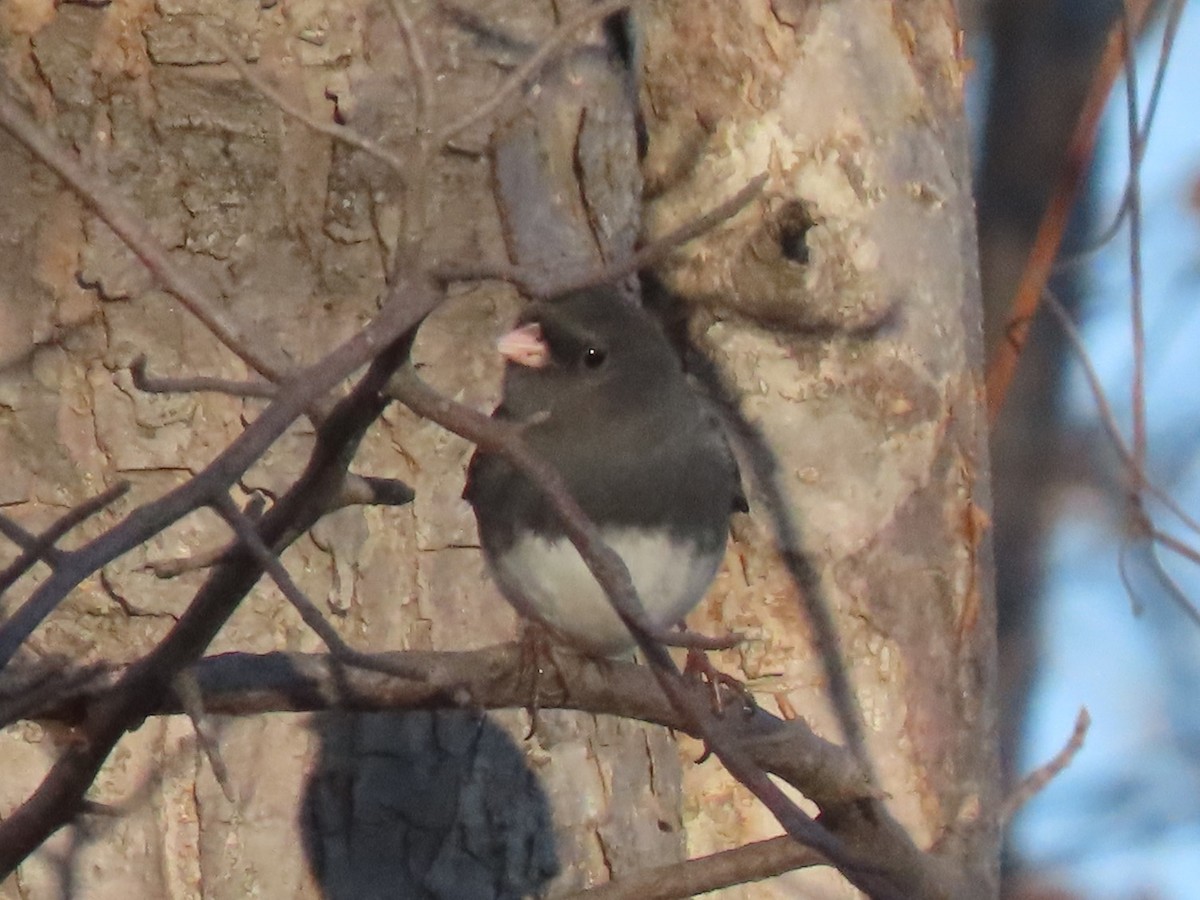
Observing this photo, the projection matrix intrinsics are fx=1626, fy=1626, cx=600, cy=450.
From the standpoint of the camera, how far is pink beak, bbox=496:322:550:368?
1933 mm

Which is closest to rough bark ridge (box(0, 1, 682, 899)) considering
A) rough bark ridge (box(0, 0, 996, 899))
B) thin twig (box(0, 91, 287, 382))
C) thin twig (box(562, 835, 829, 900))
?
rough bark ridge (box(0, 0, 996, 899))

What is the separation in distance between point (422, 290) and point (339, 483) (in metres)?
0.21

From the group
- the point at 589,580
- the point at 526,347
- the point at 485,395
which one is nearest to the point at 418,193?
the point at 589,580

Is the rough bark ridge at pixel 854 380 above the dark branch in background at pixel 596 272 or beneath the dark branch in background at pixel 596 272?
above

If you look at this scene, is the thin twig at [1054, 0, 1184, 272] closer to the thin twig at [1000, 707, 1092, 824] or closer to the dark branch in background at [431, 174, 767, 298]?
the thin twig at [1000, 707, 1092, 824]

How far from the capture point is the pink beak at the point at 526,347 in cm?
193

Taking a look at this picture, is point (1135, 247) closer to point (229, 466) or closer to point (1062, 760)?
point (1062, 760)

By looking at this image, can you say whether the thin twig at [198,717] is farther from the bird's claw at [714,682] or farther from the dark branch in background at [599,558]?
the bird's claw at [714,682]

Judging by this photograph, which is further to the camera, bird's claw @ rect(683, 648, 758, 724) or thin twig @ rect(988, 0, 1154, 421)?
thin twig @ rect(988, 0, 1154, 421)

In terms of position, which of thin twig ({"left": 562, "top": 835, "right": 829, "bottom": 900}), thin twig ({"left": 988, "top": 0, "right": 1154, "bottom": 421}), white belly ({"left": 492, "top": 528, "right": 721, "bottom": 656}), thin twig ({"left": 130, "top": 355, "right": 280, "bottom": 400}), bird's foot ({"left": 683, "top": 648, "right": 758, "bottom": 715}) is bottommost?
thin twig ({"left": 562, "top": 835, "right": 829, "bottom": 900})

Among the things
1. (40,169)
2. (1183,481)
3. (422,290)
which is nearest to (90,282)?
(40,169)

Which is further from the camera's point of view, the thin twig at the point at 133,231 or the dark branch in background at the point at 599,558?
the dark branch in background at the point at 599,558

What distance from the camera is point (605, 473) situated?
1.88m

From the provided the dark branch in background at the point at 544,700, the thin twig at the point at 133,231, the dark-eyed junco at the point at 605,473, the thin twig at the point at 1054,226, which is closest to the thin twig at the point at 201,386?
the thin twig at the point at 133,231
